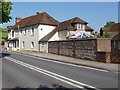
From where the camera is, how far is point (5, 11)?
31594 mm

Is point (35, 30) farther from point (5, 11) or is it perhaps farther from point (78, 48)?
point (78, 48)

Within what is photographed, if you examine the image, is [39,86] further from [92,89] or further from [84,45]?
[84,45]

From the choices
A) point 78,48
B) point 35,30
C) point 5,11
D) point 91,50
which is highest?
point 5,11

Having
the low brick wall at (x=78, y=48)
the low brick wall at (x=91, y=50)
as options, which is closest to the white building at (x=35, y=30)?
the low brick wall at (x=78, y=48)

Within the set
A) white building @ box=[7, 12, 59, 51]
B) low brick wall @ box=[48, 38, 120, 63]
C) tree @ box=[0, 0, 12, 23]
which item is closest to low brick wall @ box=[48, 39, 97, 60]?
low brick wall @ box=[48, 38, 120, 63]

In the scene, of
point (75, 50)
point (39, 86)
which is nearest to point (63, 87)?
point (39, 86)

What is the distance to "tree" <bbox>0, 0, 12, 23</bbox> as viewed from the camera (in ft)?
102

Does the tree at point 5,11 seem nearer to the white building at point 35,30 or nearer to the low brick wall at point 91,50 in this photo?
the low brick wall at point 91,50

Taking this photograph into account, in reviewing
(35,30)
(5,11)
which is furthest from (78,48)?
(35,30)

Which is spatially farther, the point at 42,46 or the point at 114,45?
the point at 42,46

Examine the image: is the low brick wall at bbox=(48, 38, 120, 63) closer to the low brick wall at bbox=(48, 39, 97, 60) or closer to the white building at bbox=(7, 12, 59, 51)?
the low brick wall at bbox=(48, 39, 97, 60)

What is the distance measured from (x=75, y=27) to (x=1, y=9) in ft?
68.1

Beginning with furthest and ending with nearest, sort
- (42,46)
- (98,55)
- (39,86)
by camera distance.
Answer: (42,46) → (98,55) → (39,86)

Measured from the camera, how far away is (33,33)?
52.5 meters
